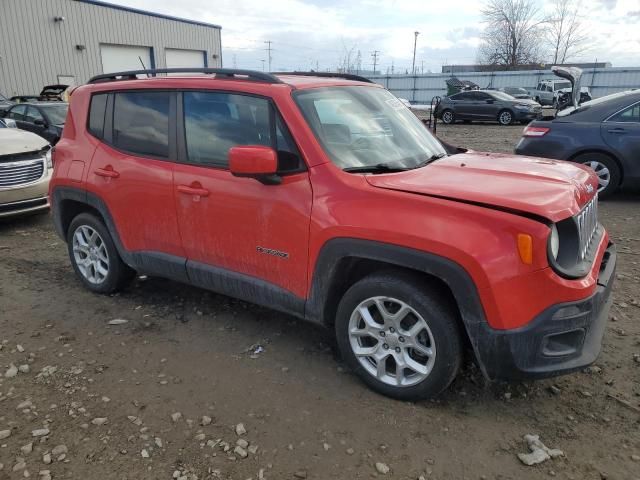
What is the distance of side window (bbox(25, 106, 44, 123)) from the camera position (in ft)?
38.7

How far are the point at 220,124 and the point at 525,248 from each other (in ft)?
6.90

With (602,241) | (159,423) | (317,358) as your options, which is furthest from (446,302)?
(159,423)

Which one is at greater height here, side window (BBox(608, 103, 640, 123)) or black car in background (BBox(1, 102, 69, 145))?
side window (BBox(608, 103, 640, 123))

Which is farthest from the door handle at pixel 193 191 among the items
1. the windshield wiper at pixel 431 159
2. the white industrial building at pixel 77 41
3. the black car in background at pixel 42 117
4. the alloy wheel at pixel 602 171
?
the white industrial building at pixel 77 41

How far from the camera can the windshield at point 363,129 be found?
3082 millimetres

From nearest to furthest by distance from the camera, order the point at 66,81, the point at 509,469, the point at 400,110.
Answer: the point at 509,469
the point at 400,110
the point at 66,81

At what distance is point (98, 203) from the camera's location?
4.11 meters

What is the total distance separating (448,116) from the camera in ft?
75.5

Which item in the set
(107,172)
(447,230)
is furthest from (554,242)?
(107,172)

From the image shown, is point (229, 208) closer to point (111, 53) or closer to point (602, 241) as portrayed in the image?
point (602, 241)

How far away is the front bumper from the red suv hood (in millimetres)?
483

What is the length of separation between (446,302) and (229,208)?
1.50 metres

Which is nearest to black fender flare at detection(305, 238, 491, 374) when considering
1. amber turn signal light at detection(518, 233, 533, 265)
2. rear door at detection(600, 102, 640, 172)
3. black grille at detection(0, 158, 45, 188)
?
amber turn signal light at detection(518, 233, 533, 265)

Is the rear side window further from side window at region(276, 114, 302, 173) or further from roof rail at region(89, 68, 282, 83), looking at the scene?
side window at region(276, 114, 302, 173)
